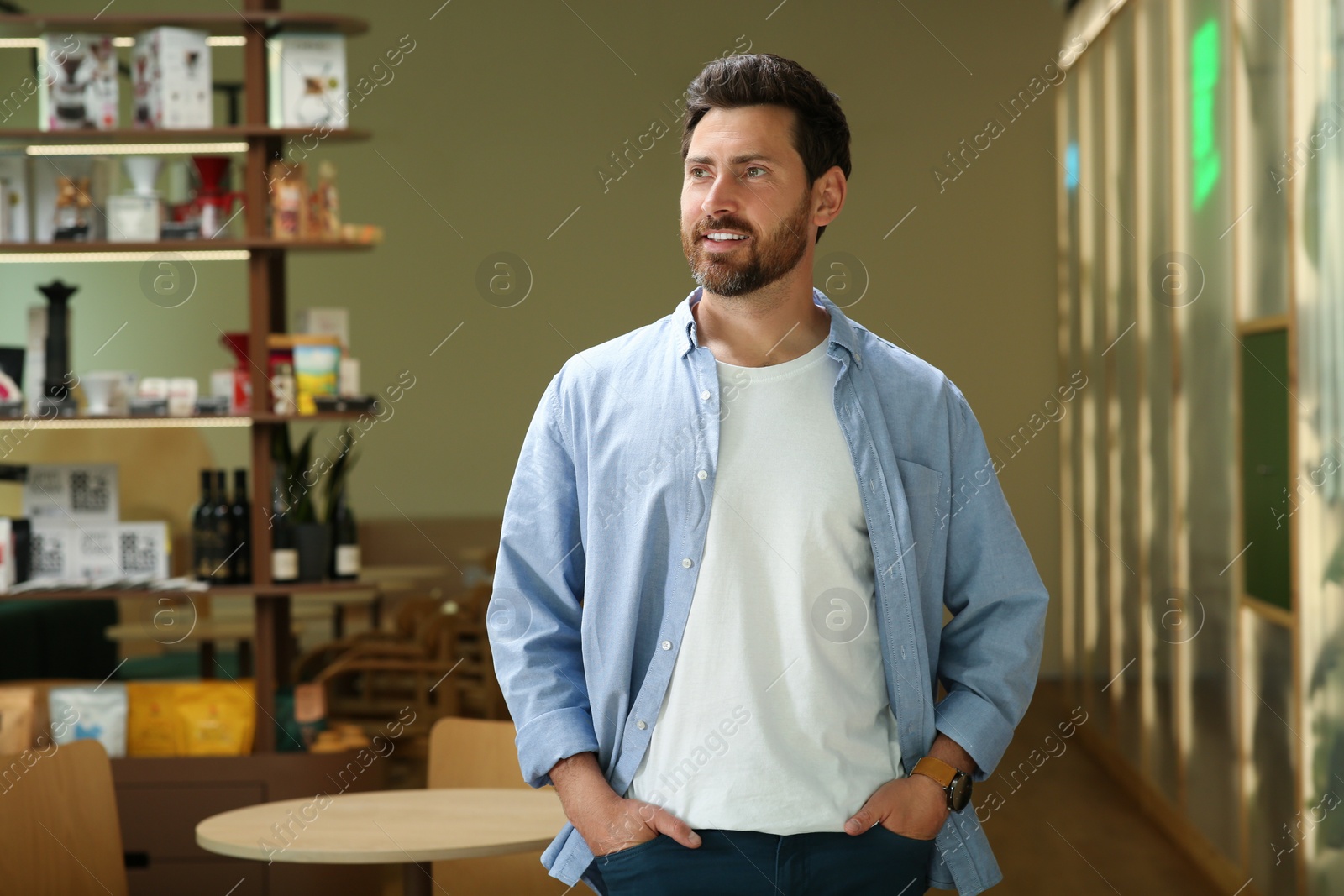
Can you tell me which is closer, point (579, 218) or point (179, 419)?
point (179, 419)

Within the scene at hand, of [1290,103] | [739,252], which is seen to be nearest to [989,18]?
[1290,103]

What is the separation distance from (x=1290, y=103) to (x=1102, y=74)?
2552 millimetres

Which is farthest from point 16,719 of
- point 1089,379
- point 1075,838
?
point 1089,379

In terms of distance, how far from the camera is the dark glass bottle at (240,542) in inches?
154

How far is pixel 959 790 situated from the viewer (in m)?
1.52

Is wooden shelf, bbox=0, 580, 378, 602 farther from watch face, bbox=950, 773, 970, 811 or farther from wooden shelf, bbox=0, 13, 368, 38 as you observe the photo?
watch face, bbox=950, 773, 970, 811

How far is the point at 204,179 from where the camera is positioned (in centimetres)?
396

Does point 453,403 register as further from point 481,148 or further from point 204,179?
point 204,179

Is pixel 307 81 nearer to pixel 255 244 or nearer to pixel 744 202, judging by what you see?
pixel 255 244

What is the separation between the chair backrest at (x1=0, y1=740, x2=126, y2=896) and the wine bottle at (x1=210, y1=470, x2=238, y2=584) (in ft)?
3.96

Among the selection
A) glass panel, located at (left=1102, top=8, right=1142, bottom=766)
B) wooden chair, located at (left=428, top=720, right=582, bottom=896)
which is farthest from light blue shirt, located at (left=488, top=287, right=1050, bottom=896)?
glass panel, located at (left=1102, top=8, right=1142, bottom=766)

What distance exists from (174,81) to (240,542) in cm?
140

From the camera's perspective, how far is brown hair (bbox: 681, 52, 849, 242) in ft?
5.10

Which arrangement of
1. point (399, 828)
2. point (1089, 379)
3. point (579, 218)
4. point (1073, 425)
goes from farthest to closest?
point (579, 218)
point (1073, 425)
point (1089, 379)
point (399, 828)
